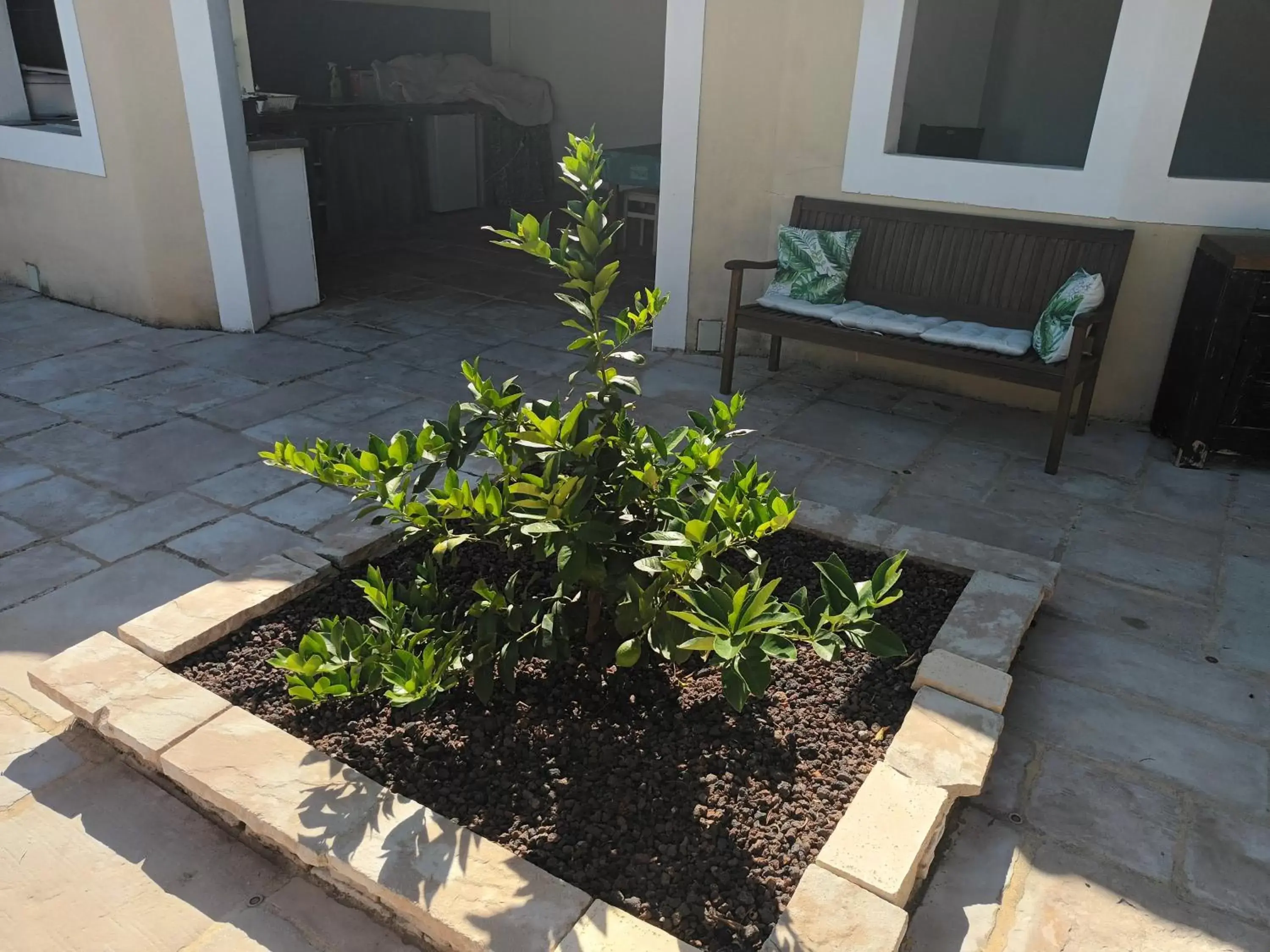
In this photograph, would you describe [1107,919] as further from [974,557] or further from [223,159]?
[223,159]

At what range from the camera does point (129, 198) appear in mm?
5426

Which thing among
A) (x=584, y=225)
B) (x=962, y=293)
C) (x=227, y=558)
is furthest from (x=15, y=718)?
(x=962, y=293)

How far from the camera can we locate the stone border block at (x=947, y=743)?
80.8 inches

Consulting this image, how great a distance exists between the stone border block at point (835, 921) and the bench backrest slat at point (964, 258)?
3150mm

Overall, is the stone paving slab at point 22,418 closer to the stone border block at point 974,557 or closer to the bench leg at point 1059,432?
the stone border block at point 974,557

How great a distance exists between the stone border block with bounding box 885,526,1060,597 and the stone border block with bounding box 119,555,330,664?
182 centimetres

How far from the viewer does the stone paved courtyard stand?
6.42 feet

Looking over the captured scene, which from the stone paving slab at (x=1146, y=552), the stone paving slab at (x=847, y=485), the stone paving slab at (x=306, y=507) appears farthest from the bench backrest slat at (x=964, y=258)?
the stone paving slab at (x=306, y=507)

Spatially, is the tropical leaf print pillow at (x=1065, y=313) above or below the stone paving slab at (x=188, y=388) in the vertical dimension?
above

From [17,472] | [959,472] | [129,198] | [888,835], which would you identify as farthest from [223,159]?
[888,835]

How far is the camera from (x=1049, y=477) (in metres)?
3.96

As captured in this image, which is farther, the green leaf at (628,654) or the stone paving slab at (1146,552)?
the stone paving slab at (1146,552)

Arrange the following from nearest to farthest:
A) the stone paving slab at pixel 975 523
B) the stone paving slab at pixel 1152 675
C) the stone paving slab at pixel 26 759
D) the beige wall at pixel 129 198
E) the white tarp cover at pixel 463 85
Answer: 1. the stone paving slab at pixel 26 759
2. the stone paving slab at pixel 1152 675
3. the stone paving slab at pixel 975 523
4. the beige wall at pixel 129 198
5. the white tarp cover at pixel 463 85

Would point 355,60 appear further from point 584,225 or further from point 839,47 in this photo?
point 584,225
